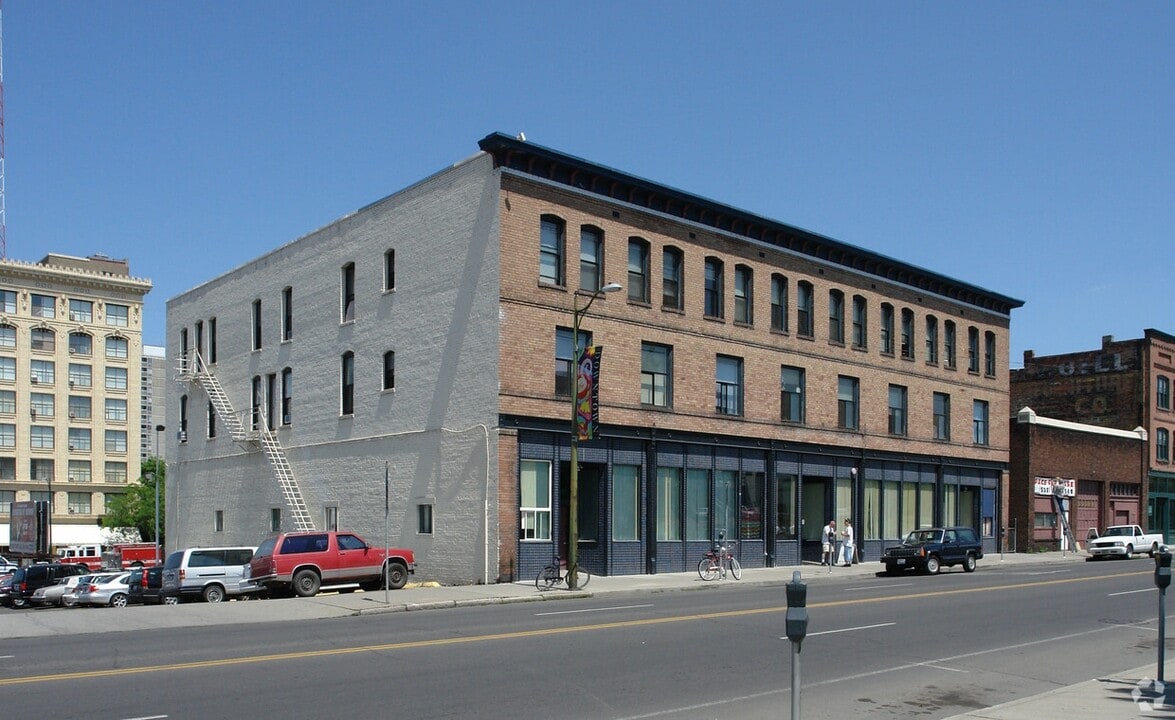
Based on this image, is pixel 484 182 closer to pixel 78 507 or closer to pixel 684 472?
pixel 684 472

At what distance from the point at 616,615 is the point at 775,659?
6.51m

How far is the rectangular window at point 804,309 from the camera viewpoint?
136 feet

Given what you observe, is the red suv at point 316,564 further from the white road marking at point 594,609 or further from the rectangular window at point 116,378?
the rectangular window at point 116,378

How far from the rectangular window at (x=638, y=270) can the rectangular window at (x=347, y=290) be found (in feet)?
34.1

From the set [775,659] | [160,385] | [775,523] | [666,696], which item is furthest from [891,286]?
[160,385]

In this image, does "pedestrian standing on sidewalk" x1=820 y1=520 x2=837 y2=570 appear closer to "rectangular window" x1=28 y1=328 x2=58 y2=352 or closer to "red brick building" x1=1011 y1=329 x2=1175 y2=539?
"red brick building" x1=1011 y1=329 x2=1175 y2=539

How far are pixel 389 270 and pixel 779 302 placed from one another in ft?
47.0

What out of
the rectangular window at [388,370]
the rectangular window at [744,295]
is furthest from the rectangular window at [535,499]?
the rectangular window at [744,295]

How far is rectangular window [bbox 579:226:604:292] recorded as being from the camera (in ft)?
111

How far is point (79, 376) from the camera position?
99438mm

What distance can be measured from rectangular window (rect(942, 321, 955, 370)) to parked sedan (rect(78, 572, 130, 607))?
34347 millimetres

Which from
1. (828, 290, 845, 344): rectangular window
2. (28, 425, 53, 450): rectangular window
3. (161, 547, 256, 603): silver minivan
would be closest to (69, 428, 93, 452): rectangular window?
(28, 425, 53, 450): rectangular window

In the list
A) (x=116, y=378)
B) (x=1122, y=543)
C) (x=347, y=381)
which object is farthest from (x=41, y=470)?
(x=1122, y=543)

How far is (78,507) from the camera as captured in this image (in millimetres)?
99812
